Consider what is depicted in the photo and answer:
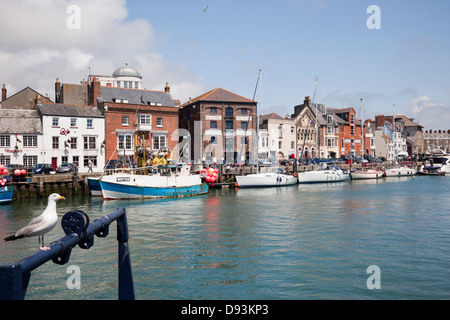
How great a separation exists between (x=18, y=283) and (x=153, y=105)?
5870cm

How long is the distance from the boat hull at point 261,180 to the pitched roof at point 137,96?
869 inches

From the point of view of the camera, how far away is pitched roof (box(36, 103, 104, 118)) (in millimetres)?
51750

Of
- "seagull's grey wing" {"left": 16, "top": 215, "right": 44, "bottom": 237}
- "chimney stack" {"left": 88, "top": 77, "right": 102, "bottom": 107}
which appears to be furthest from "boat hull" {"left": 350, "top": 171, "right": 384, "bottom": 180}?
"seagull's grey wing" {"left": 16, "top": 215, "right": 44, "bottom": 237}

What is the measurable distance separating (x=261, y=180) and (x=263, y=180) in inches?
11.0

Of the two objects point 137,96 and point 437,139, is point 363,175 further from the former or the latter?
point 437,139

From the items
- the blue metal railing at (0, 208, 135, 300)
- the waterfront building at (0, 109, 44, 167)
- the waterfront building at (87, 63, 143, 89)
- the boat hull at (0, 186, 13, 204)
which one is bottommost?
the boat hull at (0, 186, 13, 204)

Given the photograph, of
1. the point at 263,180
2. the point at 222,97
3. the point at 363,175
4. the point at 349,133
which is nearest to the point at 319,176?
the point at 263,180

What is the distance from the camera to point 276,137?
7631 cm

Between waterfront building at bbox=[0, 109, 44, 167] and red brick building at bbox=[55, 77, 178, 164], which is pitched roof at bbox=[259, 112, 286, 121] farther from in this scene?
waterfront building at bbox=[0, 109, 44, 167]

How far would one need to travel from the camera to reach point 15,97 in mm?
64875

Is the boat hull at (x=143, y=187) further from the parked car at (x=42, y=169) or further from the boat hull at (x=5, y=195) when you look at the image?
the parked car at (x=42, y=169)

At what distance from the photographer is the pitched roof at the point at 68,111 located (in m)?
51.8
